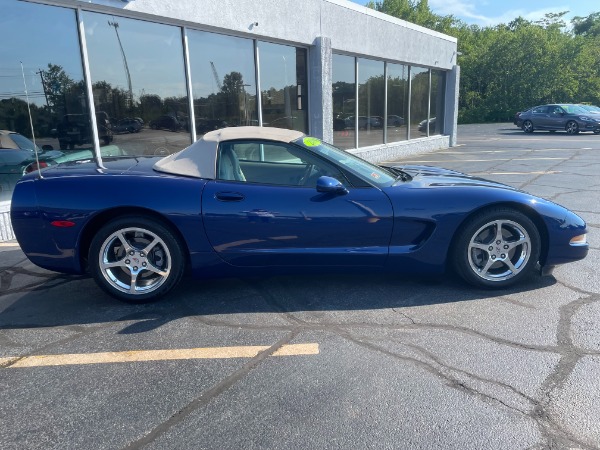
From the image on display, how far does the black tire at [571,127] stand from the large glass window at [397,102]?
Answer: 40.2ft

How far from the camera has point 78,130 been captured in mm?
6410

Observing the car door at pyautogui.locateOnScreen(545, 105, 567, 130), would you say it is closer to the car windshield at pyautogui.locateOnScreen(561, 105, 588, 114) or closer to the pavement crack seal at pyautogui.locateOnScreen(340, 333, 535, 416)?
the car windshield at pyautogui.locateOnScreen(561, 105, 588, 114)

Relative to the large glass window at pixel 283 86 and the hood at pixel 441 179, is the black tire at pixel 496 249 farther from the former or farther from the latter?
the large glass window at pixel 283 86

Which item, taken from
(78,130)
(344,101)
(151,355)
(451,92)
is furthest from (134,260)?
(451,92)

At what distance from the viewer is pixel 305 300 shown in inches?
143

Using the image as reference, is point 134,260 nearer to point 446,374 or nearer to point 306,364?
point 306,364

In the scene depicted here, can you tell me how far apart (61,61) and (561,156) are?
13.0 meters

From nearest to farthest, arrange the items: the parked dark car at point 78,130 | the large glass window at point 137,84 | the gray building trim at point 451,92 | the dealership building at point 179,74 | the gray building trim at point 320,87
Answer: the dealership building at point 179,74, the parked dark car at point 78,130, the large glass window at point 137,84, the gray building trim at point 320,87, the gray building trim at point 451,92

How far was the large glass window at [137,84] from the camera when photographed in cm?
650

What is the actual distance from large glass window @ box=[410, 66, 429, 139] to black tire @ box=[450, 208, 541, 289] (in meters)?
11.3

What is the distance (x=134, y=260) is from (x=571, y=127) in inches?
928

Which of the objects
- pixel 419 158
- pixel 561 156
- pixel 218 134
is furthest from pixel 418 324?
pixel 561 156

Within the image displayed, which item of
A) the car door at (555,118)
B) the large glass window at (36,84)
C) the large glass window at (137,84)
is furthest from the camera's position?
the car door at (555,118)

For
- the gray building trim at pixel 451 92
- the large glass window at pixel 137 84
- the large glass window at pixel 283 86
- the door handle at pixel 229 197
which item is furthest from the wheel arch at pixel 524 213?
the gray building trim at pixel 451 92
